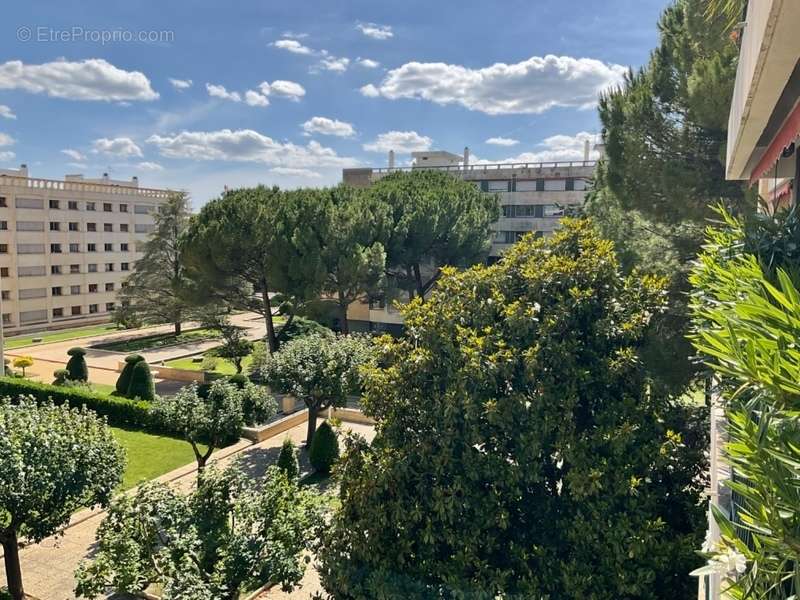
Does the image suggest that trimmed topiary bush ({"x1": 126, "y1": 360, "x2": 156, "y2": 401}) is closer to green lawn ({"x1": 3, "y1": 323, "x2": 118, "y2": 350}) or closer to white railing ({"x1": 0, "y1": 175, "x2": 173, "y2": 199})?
green lawn ({"x1": 3, "y1": 323, "x2": 118, "y2": 350})

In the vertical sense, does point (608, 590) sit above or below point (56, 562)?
above

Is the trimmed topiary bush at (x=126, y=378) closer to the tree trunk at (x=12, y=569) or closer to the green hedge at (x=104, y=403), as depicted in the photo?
the green hedge at (x=104, y=403)

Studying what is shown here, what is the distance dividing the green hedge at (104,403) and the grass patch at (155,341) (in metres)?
12.6

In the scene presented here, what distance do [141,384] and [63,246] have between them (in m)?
27.8

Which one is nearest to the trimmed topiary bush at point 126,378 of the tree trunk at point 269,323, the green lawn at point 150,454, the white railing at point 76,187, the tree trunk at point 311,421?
the green lawn at point 150,454

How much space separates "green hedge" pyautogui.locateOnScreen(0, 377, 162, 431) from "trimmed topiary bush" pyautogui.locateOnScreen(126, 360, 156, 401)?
57.1 inches

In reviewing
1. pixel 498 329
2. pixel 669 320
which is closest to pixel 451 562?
pixel 498 329

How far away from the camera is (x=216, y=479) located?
851 centimetres

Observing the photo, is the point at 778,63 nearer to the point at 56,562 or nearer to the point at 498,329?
the point at 498,329

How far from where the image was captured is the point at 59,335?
39.3 m

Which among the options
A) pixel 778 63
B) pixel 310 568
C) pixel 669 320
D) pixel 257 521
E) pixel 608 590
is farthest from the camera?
pixel 310 568

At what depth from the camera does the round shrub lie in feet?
52.7

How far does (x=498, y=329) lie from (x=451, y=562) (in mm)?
2701

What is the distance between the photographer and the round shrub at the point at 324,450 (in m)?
16.1
